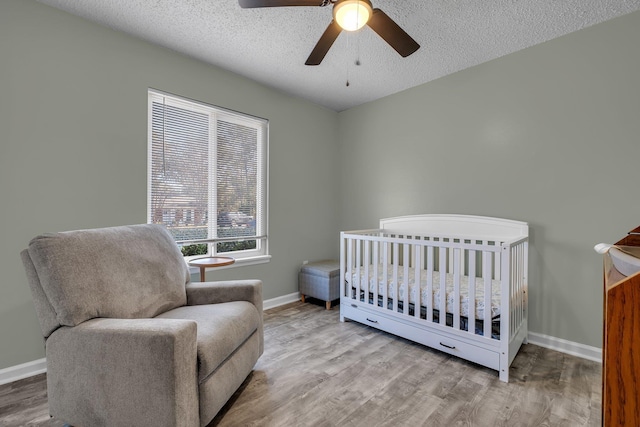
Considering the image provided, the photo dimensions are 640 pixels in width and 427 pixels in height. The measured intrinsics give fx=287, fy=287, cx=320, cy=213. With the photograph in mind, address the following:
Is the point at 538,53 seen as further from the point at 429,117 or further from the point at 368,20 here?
the point at 368,20

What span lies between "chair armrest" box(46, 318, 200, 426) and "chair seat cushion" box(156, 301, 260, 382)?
0.07 metres

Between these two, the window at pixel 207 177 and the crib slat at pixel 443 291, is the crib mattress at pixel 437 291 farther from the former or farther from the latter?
the window at pixel 207 177

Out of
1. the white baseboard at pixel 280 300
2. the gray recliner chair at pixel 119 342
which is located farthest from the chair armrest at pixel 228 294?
the white baseboard at pixel 280 300

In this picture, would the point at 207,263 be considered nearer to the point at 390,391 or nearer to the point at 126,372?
the point at 126,372

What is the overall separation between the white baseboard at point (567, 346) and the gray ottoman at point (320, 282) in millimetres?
1783

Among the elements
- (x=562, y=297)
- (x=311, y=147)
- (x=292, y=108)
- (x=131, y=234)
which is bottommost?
(x=562, y=297)

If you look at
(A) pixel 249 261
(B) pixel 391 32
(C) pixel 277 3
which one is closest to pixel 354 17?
(B) pixel 391 32

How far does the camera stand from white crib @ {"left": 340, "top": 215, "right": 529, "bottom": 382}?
190 centimetres

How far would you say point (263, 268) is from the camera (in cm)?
315

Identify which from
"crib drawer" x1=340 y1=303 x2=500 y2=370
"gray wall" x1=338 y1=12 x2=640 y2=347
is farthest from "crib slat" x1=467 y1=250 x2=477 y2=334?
"gray wall" x1=338 y1=12 x2=640 y2=347

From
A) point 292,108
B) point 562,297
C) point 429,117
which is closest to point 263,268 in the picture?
point 292,108

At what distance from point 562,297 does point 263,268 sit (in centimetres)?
267

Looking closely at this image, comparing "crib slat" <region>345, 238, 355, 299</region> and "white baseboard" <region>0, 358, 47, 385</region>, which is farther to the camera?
"crib slat" <region>345, 238, 355, 299</region>

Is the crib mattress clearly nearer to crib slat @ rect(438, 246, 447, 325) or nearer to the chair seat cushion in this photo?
crib slat @ rect(438, 246, 447, 325)
